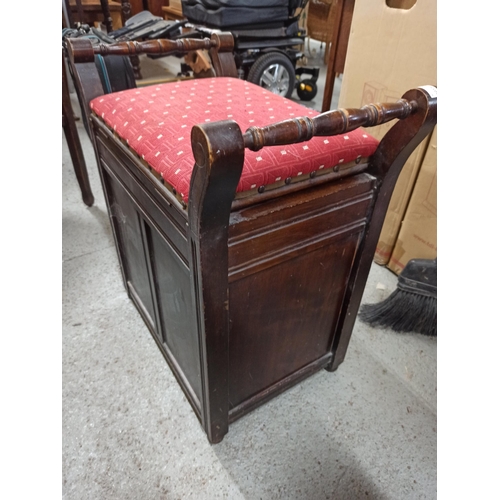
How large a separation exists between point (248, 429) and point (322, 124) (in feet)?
2.56

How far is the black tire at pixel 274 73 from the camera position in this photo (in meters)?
2.49

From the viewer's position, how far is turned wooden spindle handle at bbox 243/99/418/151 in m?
0.46

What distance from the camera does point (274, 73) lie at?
2619 mm

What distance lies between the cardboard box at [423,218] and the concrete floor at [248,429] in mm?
297

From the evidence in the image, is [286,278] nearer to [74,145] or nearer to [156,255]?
[156,255]

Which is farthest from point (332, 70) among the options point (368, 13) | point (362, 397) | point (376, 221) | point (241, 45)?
point (362, 397)

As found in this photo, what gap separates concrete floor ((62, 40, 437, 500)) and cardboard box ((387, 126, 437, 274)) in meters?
0.30

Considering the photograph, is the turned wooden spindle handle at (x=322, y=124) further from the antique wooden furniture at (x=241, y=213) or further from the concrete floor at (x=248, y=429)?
the concrete floor at (x=248, y=429)

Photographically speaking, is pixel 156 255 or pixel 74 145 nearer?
pixel 156 255

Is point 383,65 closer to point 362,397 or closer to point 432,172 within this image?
point 432,172

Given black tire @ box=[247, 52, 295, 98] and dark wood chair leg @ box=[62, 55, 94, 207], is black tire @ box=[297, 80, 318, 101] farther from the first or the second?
dark wood chair leg @ box=[62, 55, 94, 207]

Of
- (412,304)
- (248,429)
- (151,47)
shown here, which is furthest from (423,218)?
(151,47)

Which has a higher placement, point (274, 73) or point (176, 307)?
point (176, 307)

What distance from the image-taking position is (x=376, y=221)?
0.77 meters
